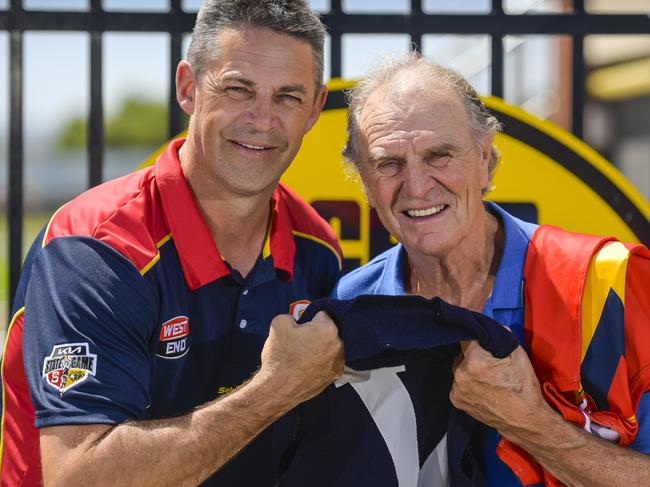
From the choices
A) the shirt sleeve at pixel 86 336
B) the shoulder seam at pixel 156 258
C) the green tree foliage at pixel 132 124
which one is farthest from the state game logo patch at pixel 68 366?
the green tree foliage at pixel 132 124

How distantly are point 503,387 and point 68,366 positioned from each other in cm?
97

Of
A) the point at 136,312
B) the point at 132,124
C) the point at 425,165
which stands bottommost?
the point at 136,312

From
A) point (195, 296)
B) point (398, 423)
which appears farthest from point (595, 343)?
point (195, 296)

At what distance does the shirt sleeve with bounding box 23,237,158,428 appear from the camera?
208cm

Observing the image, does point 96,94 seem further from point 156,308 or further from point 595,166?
point 595,166

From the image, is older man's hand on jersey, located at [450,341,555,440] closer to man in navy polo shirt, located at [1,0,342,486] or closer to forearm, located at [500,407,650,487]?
forearm, located at [500,407,650,487]

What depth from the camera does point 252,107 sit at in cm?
247

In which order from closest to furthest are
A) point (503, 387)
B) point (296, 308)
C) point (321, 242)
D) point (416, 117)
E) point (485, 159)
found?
point (503, 387) → point (416, 117) → point (485, 159) → point (296, 308) → point (321, 242)

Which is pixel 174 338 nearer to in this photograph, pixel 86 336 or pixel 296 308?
pixel 86 336

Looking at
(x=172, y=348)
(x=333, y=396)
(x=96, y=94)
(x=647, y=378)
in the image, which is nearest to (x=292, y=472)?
(x=333, y=396)

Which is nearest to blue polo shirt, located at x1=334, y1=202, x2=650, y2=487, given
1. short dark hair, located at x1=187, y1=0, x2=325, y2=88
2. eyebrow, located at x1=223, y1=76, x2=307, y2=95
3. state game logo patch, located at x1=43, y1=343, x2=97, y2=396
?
eyebrow, located at x1=223, y1=76, x2=307, y2=95

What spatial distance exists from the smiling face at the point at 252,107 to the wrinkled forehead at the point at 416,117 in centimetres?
26

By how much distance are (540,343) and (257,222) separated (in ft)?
2.96

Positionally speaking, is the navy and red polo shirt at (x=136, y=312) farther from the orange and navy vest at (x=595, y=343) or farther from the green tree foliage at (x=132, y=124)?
the green tree foliage at (x=132, y=124)
